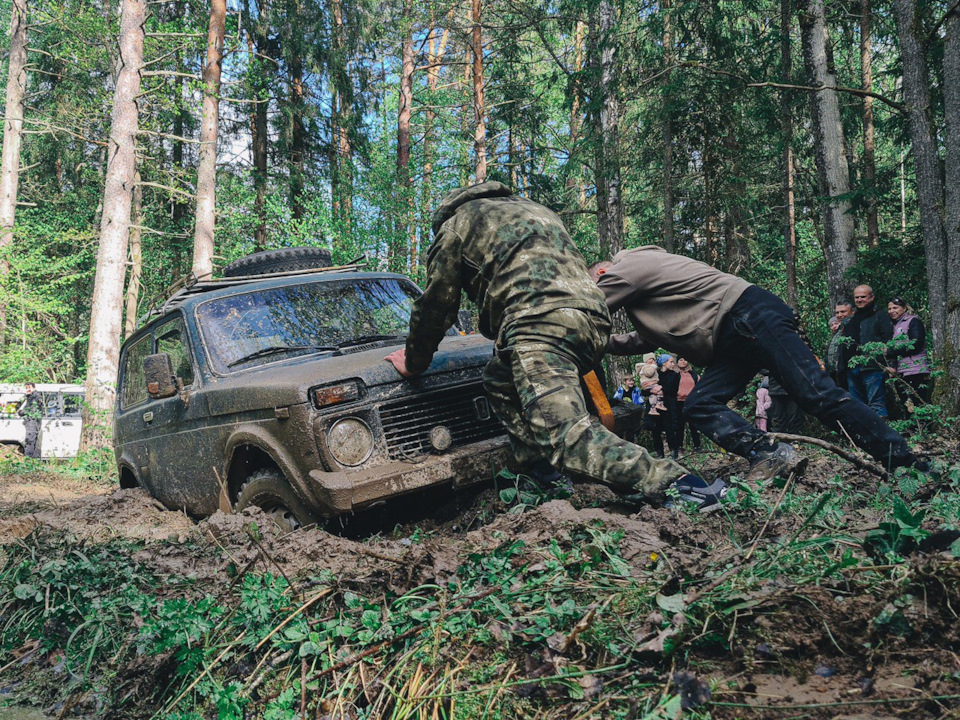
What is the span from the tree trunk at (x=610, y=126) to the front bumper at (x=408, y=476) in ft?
34.4

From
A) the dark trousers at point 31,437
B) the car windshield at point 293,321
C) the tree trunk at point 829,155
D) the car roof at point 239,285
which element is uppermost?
the tree trunk at point 829,155

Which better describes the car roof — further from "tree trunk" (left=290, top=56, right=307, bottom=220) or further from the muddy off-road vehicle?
"tree trunk" (left=290, top=56, right=307, bottom=220)

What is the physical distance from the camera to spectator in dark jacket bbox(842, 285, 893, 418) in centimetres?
765

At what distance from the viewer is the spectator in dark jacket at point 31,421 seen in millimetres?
15992

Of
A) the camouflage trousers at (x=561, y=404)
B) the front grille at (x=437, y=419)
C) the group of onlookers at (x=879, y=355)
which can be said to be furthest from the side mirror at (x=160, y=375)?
the group of onlookers at (x=879, y=355)

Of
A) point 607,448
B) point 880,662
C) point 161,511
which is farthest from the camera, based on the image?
point 161,511

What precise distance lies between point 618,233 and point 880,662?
41.3 ft

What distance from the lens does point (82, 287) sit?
95.9 ft

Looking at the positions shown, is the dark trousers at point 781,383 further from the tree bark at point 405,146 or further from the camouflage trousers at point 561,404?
the tree bark at point 405,146

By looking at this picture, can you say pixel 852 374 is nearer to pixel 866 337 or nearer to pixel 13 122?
pixel 866 337

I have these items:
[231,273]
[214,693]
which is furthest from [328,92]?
[214,693]

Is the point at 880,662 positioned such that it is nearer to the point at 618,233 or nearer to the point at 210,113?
the point at 618,233

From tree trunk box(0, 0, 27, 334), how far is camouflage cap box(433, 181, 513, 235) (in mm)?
20729

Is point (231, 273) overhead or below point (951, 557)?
overhead
